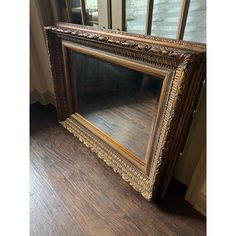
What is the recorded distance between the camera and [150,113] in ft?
3.30

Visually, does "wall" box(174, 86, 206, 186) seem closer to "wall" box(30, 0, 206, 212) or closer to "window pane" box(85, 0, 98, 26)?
"wall" box(30, 0, 206, 212)

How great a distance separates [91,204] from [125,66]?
0.86m

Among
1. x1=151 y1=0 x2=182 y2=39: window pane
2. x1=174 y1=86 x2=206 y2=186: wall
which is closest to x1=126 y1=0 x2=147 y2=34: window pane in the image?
x1=151 y1=0 x2=182 y2=39: window pane

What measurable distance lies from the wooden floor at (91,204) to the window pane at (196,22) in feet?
3.08

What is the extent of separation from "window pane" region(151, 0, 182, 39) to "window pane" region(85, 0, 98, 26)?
A: 0.44 metres

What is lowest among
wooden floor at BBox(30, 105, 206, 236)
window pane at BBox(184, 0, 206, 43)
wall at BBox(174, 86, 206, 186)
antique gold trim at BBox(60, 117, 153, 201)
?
wooden floor at BBox(30, 105, 206, 236)

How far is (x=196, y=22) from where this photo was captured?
0.75m

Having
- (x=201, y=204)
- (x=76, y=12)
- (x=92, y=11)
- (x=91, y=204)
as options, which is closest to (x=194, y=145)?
(x=201, y=204)

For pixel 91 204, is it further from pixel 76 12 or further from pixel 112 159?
pixel 76 12

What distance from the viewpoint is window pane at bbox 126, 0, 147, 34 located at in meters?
0.90
